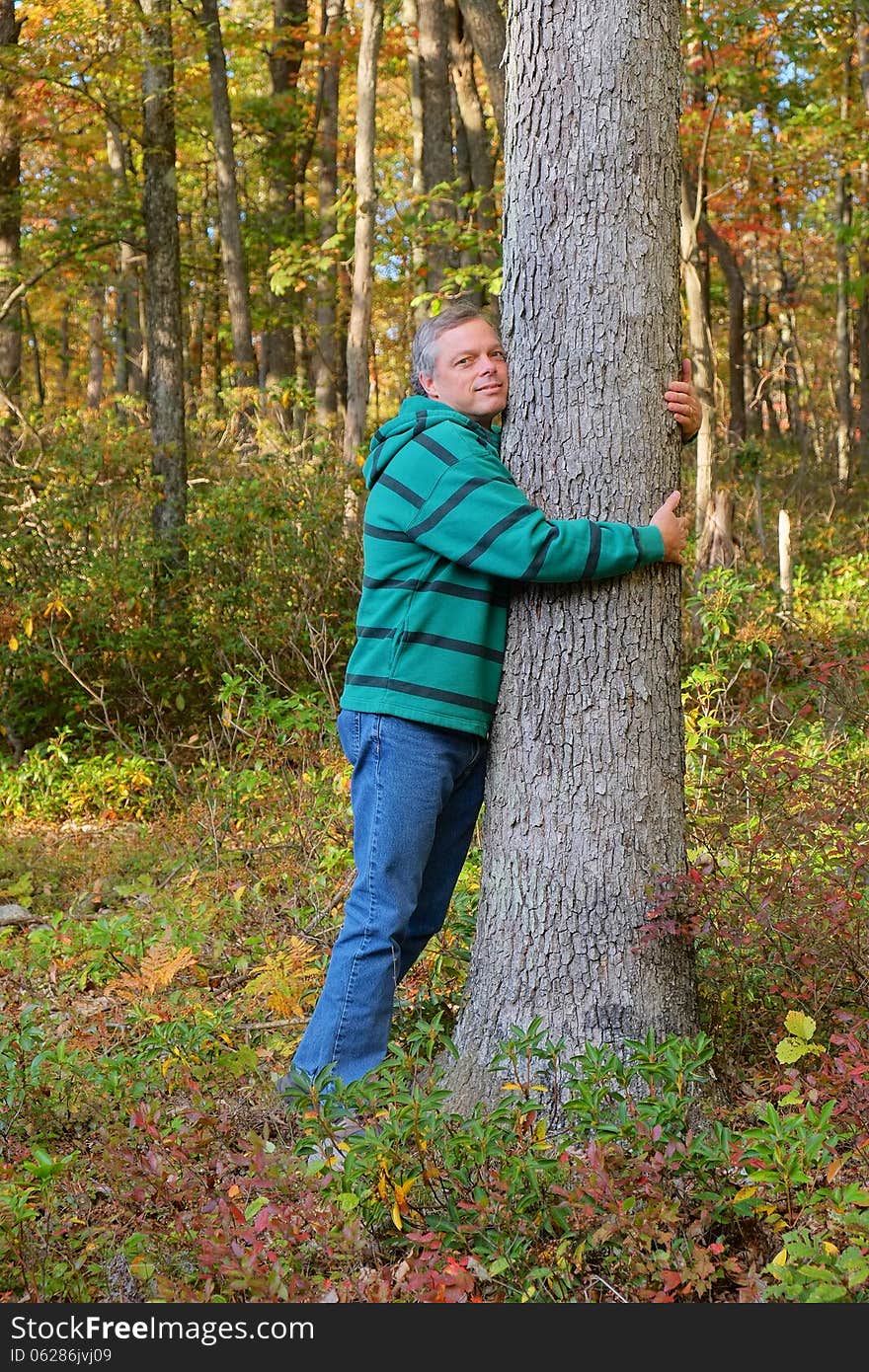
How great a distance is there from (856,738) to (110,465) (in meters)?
5.71

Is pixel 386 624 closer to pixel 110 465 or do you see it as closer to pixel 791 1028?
pixel 791 1028

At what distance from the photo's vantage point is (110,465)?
916 centimetres

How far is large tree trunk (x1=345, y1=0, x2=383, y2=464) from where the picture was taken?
10609mm

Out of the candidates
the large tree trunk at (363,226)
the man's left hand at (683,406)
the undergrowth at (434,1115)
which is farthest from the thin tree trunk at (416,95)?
the man's left hand at (683,406)

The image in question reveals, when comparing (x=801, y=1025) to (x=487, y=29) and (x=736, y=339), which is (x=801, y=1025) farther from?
(x=736, y=339)

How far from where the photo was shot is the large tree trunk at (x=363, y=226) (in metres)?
10.6

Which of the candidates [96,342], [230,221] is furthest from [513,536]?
[96,342]

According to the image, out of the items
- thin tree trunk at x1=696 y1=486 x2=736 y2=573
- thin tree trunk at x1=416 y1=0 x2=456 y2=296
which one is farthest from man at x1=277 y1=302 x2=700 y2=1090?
thin tree trunk at x1=416 y1=0 x2=456 y2=296

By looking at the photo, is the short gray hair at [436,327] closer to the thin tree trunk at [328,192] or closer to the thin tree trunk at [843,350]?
the thin tree trunk at [328,192]

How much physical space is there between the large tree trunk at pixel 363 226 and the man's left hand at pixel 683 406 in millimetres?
7204

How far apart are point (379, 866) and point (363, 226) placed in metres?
8.34
